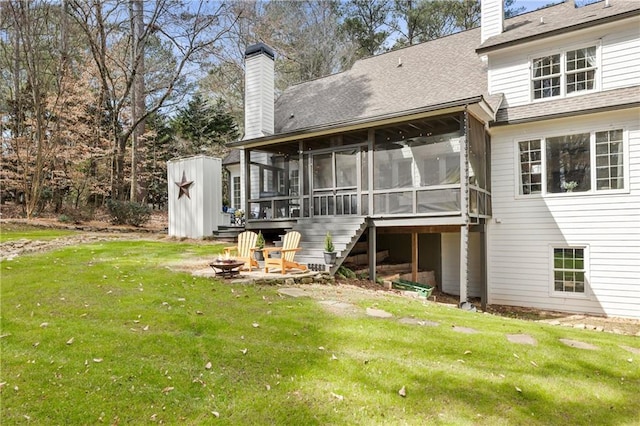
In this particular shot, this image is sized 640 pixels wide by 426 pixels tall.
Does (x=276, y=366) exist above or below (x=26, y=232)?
below

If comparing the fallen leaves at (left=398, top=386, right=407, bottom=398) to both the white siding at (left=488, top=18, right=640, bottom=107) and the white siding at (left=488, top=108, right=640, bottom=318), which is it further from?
the white siding at (left=488, top=18, right=640, bottom=107)

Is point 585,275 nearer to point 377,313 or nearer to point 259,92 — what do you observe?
point 377,313

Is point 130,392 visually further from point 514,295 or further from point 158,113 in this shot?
point 158,113

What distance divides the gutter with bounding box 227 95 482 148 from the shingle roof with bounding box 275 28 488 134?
39 centimetres

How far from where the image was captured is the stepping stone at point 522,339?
15.7 ft

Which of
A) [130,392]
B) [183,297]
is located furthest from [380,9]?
[130,392]

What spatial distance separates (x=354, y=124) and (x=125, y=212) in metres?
11.7

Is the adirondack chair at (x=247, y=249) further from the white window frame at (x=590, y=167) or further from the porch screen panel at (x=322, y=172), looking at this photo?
the white window frame at (x=590, y=167)

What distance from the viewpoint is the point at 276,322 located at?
→ 4910 millimetres

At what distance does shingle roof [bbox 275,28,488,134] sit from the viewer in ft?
35.8

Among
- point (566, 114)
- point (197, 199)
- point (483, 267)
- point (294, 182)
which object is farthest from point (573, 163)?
point (197, 199)

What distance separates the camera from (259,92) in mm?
13312

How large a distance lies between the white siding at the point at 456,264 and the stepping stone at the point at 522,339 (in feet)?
18.1

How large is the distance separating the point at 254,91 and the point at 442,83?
6.43 m
